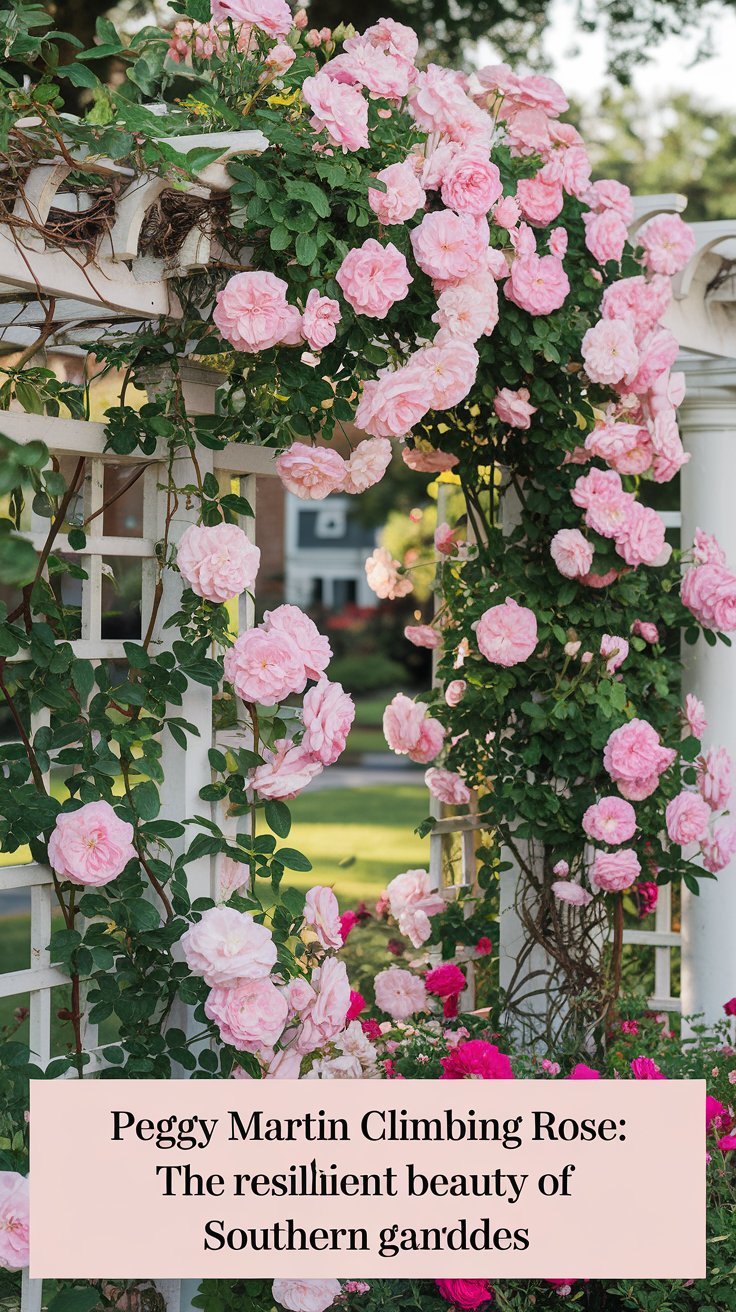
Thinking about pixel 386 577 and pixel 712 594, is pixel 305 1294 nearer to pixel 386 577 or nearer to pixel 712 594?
pixel 712 594

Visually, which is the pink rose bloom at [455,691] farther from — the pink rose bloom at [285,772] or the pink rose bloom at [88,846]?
the pink rose bloom at [88,846]

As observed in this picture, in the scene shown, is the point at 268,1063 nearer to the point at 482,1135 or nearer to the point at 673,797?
the point at 482,1135

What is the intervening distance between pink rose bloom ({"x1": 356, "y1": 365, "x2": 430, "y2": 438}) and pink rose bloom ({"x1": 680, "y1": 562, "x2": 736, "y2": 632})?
126 cm

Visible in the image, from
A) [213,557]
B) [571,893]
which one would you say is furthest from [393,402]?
[571,893]

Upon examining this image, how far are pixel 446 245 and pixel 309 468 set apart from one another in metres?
0.48

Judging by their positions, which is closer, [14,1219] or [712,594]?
[14,1219]

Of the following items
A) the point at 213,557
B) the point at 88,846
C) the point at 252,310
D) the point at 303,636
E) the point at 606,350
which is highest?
the point at 606,350

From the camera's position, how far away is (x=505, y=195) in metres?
2.86

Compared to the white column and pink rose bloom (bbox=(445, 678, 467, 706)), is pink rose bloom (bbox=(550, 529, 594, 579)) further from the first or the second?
the white column

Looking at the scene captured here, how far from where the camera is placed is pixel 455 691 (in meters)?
3.61

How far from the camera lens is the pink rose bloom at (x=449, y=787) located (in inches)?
145

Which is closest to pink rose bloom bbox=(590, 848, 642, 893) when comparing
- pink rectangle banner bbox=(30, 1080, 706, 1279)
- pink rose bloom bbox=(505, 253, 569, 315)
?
pink rectangle banner bbox=(30, 1080, 706, 1279)

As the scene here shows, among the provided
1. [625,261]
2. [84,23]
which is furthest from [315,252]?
[84,23]

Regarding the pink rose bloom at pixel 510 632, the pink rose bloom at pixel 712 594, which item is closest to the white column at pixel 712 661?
the pink rose bloom at pixel 712 594
